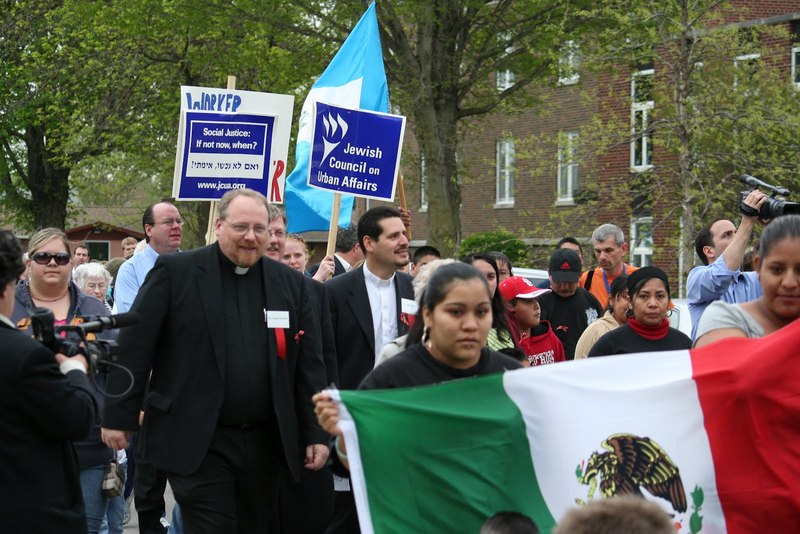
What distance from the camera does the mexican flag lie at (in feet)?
15.0

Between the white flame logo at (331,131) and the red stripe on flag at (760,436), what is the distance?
5.83 meters

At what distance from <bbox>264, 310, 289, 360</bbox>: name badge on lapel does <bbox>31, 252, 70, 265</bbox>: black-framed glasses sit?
1.60 meters

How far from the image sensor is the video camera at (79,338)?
4.60 meters

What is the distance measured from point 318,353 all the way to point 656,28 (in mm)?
13722

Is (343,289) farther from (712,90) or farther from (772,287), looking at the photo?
(712,90)

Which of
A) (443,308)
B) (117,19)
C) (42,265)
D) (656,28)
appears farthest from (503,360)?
(117,19)

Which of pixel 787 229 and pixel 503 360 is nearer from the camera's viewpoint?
pixel 787 229

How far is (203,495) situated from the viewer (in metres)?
6.08

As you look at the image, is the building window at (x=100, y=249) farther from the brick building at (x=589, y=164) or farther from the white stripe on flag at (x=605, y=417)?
the white stripe on flag at (x=605, y=417)

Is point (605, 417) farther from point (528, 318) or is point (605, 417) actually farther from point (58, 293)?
point (528, 318)

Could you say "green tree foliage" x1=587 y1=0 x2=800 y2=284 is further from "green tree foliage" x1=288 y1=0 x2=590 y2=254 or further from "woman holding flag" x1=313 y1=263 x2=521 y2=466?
"woman holding flag" x1=313 y1=263 x2=521 y2=466

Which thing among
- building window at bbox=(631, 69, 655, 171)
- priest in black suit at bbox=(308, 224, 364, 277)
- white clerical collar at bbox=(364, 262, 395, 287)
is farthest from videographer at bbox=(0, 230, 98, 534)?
building window at bbox=(631, 69, 655, 171)

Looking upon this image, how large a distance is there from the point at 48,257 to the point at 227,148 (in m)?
3.31

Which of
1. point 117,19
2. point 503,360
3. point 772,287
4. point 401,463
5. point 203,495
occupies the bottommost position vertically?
point 203,495
